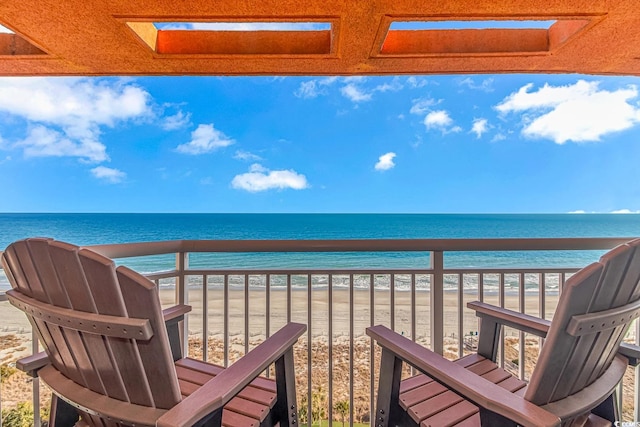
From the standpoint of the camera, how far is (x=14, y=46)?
92.6 inches

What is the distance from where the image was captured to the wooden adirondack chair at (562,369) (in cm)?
85

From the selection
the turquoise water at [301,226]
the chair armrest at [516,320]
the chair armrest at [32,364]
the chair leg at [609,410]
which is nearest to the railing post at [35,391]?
the chair armrest at [32,364]

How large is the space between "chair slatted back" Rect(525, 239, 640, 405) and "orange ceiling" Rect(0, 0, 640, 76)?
1605mm

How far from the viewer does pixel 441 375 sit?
38.1 inches

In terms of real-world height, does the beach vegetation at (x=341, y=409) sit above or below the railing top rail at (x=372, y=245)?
below

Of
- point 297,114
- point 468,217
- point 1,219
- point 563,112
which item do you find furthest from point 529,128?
point 1,219

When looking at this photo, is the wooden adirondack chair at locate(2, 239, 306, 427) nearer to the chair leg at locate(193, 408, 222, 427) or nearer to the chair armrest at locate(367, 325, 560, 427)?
the chair leg at locate(193, 408, 222, 427)

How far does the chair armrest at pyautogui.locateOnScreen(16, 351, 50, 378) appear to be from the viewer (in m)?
1.06

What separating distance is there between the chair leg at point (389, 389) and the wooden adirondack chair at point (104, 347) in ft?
1.35

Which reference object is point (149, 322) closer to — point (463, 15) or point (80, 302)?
point (80, 302)

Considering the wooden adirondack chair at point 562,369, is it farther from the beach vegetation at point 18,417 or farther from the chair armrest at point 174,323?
the beach vegetation at point 18,417

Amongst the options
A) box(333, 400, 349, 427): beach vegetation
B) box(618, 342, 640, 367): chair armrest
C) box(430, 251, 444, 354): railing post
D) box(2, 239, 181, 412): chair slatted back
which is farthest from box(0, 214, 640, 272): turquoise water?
box(2, 239, 181, 412): chair slatted back

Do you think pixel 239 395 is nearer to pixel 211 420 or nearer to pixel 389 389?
pixel 211 420

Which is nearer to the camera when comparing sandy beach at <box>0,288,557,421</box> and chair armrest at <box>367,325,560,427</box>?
chair armrest at <box>367,325,560,427</box>
